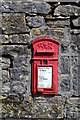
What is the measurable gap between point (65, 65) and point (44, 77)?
1.17ft

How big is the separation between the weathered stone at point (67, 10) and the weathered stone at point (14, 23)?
0.49m

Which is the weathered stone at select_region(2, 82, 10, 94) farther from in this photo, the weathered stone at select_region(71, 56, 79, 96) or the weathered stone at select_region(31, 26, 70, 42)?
the weathered stone at select_region(71, 56, 79, 96)

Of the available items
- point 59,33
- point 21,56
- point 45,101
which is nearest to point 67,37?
point 59,33

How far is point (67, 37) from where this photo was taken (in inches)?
147

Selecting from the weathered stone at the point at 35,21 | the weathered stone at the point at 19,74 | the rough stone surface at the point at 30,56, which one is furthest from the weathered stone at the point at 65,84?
the weathered stone at the point at 35,21

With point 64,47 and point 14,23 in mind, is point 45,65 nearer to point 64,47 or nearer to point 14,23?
point 64,47

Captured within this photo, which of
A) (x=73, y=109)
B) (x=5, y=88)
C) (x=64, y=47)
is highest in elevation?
(x=64, y=47)

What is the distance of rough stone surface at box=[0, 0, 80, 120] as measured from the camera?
12.2 feet

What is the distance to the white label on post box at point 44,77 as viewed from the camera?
3670 millimetres

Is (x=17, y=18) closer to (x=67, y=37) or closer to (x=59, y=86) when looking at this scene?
(x=67, y=37)

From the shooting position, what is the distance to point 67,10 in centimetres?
373

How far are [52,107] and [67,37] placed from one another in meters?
1.04

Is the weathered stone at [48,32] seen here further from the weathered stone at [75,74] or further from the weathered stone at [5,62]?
A: the weathered stone at [5,62]

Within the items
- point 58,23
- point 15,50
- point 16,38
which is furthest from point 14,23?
point 58,23
